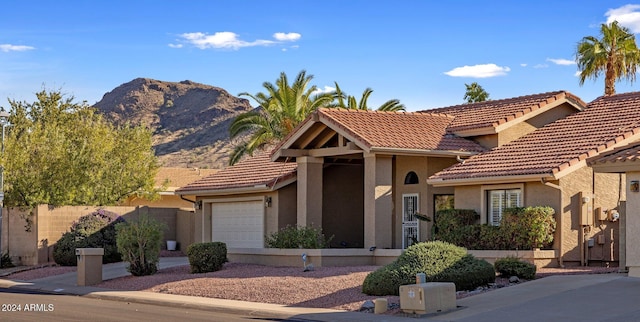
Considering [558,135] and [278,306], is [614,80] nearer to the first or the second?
[558,135]

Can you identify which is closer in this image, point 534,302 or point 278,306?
point 534,302

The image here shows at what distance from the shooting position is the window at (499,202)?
1116 inches

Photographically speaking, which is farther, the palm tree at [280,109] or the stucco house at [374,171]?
the palm tree at [280,109]

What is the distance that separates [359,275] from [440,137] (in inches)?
317

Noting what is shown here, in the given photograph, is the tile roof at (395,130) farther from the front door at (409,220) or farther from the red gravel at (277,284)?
the red gravel at (277,284)

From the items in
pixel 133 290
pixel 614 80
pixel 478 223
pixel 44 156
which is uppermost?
pixel 614 80

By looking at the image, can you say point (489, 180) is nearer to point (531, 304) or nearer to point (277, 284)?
point (277, 284)

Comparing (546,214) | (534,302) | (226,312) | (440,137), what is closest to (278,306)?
(226,312)

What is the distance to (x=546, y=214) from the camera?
26859 millimetres

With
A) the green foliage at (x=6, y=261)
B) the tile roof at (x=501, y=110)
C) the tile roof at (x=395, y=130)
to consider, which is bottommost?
the green foliage at (x=6, y=261)

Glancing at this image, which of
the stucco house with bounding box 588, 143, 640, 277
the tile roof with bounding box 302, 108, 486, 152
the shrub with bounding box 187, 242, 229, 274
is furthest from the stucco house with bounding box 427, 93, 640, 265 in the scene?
the shrub with bounding box 187, 242, 229, 274

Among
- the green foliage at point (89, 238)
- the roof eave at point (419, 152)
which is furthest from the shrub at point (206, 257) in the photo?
the green foliage at point (89, 238)

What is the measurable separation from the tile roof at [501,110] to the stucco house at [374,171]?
41mm

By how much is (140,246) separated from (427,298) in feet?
43.2
